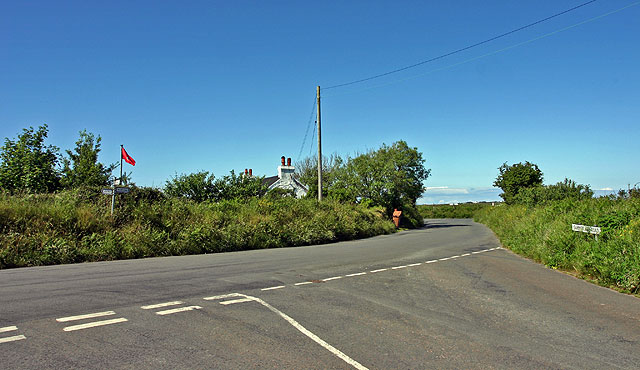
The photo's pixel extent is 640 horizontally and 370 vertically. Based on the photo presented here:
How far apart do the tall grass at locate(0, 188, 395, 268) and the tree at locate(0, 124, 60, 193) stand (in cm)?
565

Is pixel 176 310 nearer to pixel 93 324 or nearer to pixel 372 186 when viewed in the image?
pixel 93 324

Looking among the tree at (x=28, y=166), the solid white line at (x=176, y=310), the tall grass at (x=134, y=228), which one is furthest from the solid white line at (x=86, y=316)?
the tree at (x=28, y=166)

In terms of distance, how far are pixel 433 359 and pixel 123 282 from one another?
6.23m

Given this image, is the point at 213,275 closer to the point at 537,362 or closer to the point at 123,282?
the point at 123,282

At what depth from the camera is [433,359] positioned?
4598mm

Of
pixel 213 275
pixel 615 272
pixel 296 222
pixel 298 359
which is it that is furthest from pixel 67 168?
pixel 615 272

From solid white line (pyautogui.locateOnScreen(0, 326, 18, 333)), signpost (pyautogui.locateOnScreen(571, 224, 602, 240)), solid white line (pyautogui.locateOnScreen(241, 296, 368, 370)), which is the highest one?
signpost (pyautogui.locateOnScreen(571, 224, 602, 240))

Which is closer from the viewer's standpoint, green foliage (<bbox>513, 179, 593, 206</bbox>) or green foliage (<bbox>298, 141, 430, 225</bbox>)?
green foliage (<bbox>513, 179, 593, 206</bbox>)

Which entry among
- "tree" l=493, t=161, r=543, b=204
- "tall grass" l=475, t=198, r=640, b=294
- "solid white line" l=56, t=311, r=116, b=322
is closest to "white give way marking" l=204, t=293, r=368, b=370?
"solid white line" l=56, t=311, r=116, b=322

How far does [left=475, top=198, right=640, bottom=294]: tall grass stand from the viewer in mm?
9127

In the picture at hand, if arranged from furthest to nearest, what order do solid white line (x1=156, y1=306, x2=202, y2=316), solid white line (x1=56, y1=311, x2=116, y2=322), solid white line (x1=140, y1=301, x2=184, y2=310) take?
1. solid white line (x1=140, y1=301, x2=184, y2=310)
2. solid white line (x1=156, y1=306, x2=202, y2=316)
3. solid white line (x1=56, y1=311, x2=116, y2=322)

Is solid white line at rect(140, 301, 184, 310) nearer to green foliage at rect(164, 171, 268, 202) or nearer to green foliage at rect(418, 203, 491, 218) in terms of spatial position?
green foliage at rect(164, 171, 268, 202)

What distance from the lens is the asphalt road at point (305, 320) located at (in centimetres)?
453

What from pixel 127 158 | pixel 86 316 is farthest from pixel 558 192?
pixel 86 316
